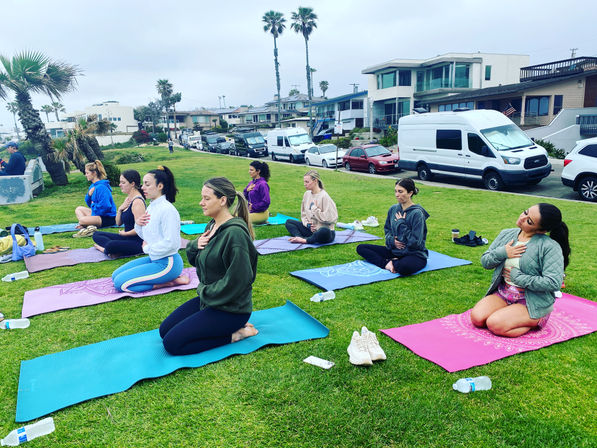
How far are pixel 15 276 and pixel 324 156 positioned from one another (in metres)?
21.7

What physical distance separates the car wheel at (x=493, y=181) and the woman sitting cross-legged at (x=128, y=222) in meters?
12.7

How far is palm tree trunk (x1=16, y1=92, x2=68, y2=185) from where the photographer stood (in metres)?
17.6

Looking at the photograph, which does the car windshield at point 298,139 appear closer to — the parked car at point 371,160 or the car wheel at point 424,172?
the parked car at point 371,160

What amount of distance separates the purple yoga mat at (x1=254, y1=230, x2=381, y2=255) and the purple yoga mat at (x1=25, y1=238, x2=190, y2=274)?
1.72m

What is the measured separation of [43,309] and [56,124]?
117m

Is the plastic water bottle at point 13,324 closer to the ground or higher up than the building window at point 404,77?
closer to the ground

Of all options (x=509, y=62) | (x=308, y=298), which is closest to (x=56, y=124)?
(x=509, y=62)

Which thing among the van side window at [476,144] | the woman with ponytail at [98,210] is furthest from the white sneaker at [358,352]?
the van side window at [476,144]

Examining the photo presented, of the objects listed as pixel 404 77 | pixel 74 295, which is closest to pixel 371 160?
pixel 74 295

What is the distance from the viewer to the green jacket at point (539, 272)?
407cm

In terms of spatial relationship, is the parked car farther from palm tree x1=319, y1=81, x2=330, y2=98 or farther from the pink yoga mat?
palm tree x1=319, y1=81, x2=330, y2=98

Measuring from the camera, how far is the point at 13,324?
502 cm

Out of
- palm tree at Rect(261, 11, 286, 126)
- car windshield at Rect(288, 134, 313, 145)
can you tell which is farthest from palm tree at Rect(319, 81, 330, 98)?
car windshield at Rect(288, 134, 313, 145)

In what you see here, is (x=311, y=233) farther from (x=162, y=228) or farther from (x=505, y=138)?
(x=505, y=138)
